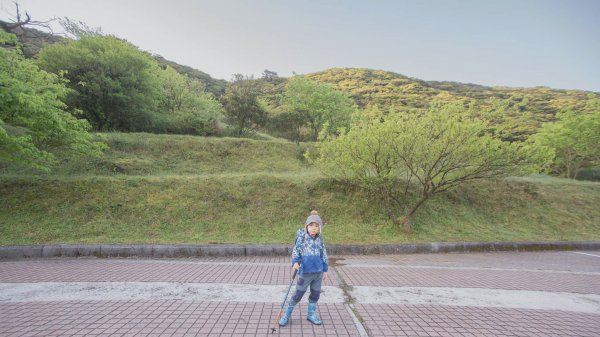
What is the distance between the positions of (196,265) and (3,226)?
777 centimetres

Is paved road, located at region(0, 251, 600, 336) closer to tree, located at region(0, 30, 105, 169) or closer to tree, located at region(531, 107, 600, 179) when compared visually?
tree, located at region(0, 30, 105, 169)

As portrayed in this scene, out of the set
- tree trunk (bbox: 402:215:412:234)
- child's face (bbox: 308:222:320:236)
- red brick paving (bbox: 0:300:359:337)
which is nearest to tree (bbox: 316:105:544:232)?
tree trunk (bbox: 402:215:412:234)

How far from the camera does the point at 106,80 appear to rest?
1852cm

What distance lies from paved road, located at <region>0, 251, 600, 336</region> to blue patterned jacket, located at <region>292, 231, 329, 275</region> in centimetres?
91

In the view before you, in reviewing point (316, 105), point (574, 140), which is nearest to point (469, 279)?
point (316, 105)

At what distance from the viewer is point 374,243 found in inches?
383

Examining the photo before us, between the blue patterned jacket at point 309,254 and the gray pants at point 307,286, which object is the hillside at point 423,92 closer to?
the blue patterned jacket at point 309,254

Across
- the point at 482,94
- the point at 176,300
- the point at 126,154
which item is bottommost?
the point at 176,300

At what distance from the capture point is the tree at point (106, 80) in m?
18.4

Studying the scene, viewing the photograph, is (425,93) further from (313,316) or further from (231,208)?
(313,316)

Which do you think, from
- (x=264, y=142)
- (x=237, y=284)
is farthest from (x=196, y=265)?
(x=264, y=142)

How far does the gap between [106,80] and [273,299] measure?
2057 centimetres

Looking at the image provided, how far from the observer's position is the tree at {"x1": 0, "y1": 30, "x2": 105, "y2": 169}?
28.7 feet

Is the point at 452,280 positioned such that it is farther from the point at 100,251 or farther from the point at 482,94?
the point at 482,94
